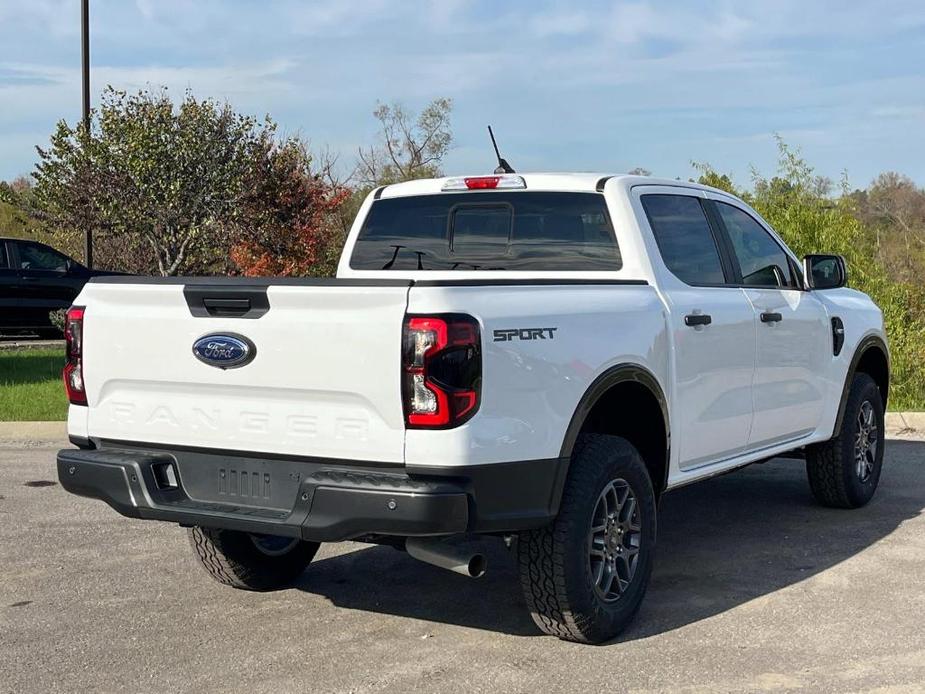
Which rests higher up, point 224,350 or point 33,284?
point 33,284

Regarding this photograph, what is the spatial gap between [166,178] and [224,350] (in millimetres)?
14841

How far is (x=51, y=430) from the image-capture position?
407 inches

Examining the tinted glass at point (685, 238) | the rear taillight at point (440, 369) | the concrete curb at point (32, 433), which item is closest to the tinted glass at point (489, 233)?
the tinted glass at point (685, 238)

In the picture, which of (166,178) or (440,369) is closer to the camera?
(440,369)

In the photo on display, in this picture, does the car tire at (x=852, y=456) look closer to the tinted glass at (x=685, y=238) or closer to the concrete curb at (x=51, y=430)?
the tinted glass at (x=685, y=238)

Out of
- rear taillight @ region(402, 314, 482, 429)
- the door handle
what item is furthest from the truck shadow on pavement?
rear taillight @ region(402, 314, 482, 429)

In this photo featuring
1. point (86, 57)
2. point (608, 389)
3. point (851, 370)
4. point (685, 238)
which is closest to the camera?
point (608, 389)

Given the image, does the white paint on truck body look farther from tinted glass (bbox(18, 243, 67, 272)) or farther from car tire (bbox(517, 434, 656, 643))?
tinted glass (bbox(18, 243, 67, 272))

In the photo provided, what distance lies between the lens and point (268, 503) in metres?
4.44

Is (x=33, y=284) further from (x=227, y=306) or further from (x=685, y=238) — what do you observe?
(x=227, y=306)

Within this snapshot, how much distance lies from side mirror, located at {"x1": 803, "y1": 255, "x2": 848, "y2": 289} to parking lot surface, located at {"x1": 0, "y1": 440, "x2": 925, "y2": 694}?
4.64 ft

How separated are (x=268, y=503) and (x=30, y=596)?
1868mm

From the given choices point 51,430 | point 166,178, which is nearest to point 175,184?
point 166,178

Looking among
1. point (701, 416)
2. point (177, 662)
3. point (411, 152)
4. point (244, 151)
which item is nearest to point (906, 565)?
point (701, 416)
